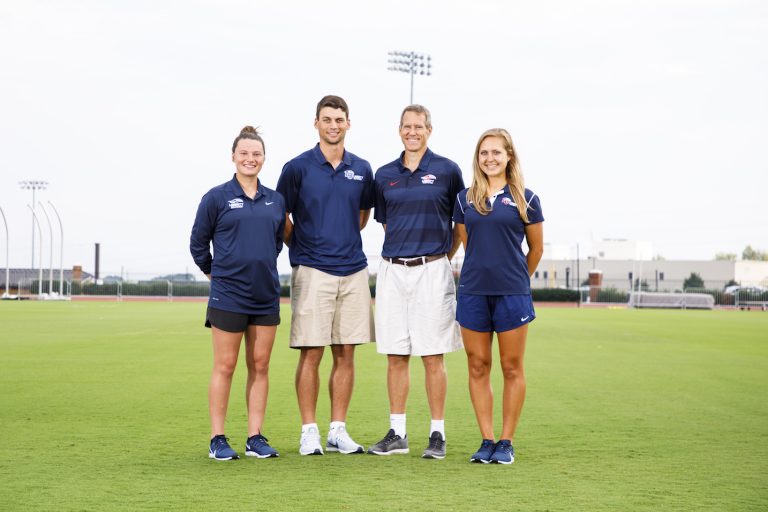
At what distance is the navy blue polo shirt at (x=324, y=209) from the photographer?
263 inches

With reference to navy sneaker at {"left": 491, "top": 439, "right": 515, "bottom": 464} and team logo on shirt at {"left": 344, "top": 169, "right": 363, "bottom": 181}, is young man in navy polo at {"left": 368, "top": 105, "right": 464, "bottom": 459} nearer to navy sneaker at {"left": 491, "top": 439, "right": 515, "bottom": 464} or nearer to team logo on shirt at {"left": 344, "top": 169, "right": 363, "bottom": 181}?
team logo on shirt at {"left": 344, "top": 169, "right": 363, "bottom": 181}

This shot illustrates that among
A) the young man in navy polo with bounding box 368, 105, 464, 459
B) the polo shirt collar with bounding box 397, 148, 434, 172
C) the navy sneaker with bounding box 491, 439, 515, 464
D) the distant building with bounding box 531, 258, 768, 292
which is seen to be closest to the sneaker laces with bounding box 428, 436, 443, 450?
the young man in navy polo with bounding box 368, 105, 464, 459

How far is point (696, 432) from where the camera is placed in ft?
25.6

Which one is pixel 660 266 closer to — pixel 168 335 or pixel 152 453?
pixel 168 335

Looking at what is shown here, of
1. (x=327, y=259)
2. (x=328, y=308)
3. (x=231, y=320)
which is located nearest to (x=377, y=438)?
(x=328, y=308)

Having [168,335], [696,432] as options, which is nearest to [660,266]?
[168,335]

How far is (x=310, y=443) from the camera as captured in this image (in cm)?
659

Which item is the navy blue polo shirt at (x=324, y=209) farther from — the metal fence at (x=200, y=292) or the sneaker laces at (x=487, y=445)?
the metal fence at (x=200, y=292)

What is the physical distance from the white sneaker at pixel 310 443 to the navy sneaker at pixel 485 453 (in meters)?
1.03

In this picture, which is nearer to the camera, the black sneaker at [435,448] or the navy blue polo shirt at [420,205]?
the black sneaker at [435,448]

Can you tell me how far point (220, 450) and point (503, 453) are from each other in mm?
1807

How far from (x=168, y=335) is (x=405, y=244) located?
1518cm

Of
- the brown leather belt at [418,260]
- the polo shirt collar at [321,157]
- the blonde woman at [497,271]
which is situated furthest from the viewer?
the polo shirt collar at [321,157]

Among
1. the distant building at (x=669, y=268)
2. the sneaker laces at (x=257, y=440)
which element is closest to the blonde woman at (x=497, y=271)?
the sneaker laces at (x=257, y=440)
